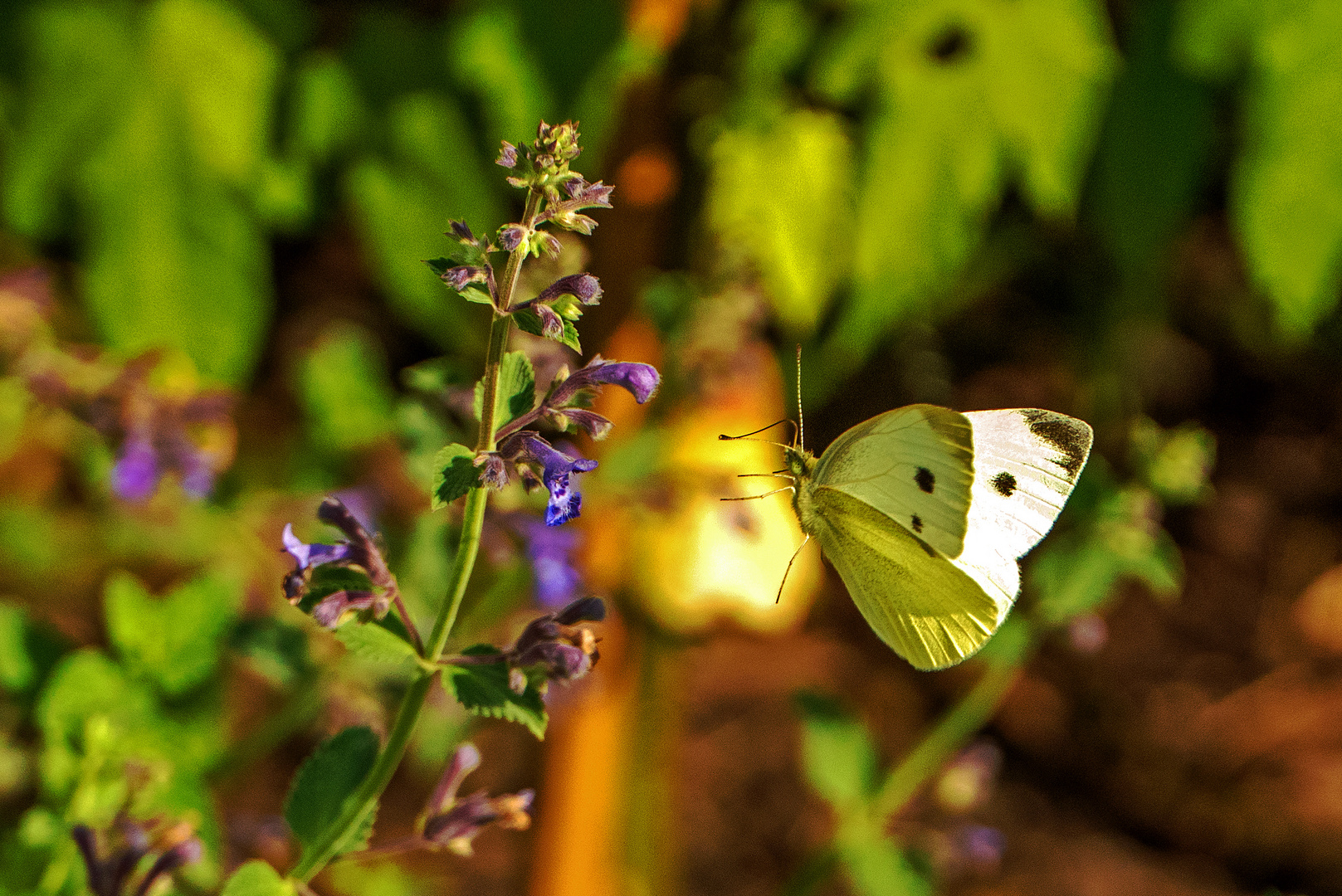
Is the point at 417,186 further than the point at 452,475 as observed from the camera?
Yes

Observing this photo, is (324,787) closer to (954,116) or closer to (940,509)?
(940,509)

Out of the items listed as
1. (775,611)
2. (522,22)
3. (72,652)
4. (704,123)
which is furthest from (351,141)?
(775,611)

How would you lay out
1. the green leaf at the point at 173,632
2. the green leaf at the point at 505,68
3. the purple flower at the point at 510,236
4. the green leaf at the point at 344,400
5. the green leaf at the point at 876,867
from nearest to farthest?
the purple flower at the point at 510,236
the green leaf at the point at 173,632
the green leaf at the point at 876,867
the green leaf at the point at 505,68
the green leaf at the point at 344,400

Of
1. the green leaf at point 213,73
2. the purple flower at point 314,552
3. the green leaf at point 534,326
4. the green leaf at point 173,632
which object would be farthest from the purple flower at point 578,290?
the green leaf at point 213,73

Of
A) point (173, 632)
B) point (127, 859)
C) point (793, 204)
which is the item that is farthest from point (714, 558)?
point (127, 859)

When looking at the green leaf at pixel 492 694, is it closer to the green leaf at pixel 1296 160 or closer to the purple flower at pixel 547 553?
the purple flower at pixel 547 553

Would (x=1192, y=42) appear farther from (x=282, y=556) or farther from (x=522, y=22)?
(x=282, y=556)
